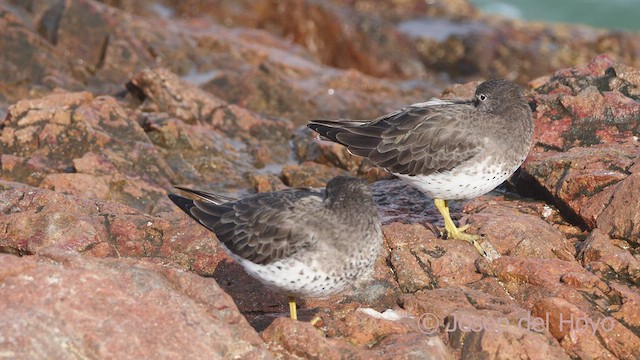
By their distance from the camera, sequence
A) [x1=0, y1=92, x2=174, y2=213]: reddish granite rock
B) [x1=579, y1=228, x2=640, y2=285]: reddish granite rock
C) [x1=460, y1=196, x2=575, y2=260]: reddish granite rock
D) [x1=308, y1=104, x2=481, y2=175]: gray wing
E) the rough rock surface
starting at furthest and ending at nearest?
[x1=0, y1=92, x2=174, y2=213]: reddish granite rock
[x1=308, y1=104, x2=481, y2=175]: gray wing
[x1=460, y1=196, x2=575, y2=260]: reddish granite rock
[x1=579, y1=228, x2=640, y2=285]: reddish granite rock
the rough rock surface

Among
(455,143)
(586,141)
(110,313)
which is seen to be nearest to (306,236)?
(110,313)

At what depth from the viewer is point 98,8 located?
16.7 meters

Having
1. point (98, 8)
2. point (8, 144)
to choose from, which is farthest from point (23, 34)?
point (8, 144)

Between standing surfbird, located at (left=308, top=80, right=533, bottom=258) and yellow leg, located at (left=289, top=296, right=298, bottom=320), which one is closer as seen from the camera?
yellow leg, located at (left=289, top=296, right=298, bottom=320)

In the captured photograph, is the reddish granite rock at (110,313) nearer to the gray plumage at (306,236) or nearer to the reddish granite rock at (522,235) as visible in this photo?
the gray plumage at (306,236)

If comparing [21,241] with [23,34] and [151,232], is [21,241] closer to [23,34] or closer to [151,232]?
[151,232]

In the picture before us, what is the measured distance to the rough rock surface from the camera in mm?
6059

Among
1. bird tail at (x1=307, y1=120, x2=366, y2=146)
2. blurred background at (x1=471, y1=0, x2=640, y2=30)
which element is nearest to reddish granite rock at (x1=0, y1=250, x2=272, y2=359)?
bird tail at (x1=307, y1=120, x2=366, y2=146)

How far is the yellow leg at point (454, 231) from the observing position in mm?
8483

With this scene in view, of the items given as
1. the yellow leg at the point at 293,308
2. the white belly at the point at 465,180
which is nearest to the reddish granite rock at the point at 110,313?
the yellow leg at the point at 293,308

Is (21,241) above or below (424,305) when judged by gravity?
below

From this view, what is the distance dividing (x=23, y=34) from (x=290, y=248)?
1035 centimetres

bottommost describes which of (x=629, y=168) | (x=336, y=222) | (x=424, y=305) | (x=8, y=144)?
(x=8, y=144)

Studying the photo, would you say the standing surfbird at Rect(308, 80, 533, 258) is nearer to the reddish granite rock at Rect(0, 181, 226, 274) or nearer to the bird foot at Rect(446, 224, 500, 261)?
the bird foot at Rect(446, 224, 500, 261)
